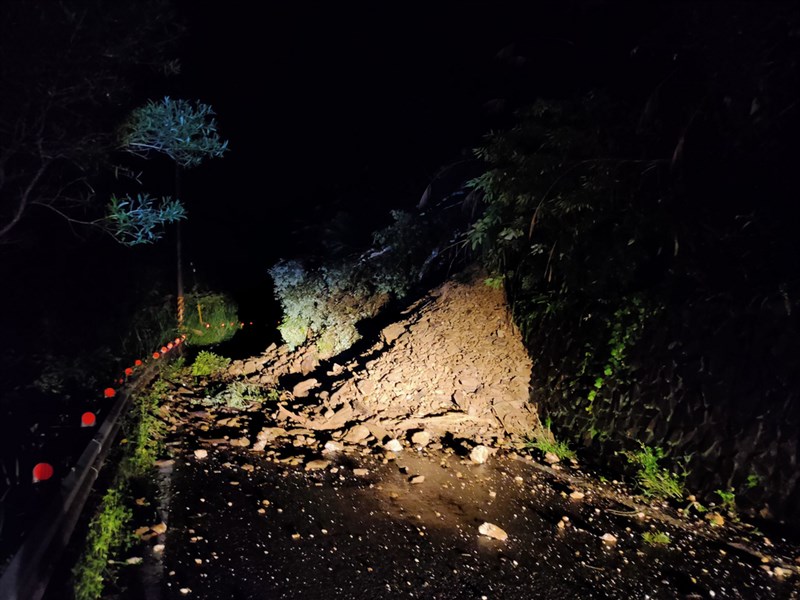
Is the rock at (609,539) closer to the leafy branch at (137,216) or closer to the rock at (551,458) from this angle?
the rock at (551,458)

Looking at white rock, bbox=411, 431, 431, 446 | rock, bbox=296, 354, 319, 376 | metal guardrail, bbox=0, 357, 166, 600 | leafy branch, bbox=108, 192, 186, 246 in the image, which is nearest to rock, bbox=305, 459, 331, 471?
white rock, bbox=411, 431, 431, 446

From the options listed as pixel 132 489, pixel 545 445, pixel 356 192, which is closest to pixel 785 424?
pixel 545 445

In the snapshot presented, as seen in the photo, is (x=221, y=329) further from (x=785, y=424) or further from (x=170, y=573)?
(x=785, y=424)

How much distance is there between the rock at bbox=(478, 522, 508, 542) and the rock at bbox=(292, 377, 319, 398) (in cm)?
347

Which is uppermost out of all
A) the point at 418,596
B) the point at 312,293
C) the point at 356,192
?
the point at 356,192

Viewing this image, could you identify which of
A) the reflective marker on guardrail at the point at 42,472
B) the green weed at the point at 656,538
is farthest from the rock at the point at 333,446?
the green weed at the point at 656,538

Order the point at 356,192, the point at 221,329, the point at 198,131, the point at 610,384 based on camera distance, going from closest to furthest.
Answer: the point at 610,384, the point at 198,131, the point at 356,192, the point at 221,329

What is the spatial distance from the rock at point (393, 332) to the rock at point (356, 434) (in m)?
1.97

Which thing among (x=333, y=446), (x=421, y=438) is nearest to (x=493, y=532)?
(x=421, y=438)

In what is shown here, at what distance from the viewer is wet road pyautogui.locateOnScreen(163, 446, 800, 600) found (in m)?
3.17

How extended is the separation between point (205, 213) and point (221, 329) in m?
8.83

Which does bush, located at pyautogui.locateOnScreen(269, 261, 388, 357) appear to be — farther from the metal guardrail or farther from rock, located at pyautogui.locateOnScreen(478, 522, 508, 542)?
rock, located at pyautogui.locateOnScreen(478, 522, 508, 542)

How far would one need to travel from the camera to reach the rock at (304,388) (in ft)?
22.2

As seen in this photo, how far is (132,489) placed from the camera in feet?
13.4
